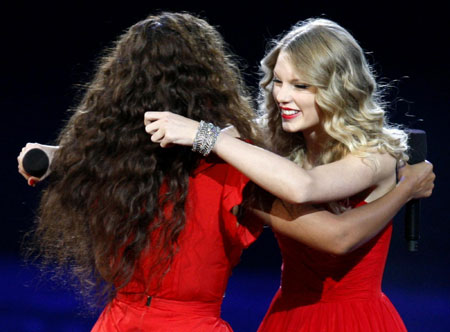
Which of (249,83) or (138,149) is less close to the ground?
(138,149)

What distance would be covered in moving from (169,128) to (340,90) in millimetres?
712

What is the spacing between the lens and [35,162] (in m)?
1.58

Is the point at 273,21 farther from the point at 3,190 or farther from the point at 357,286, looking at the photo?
the point at 357,286

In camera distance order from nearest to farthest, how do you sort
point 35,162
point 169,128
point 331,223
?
point 169,128 → point 35,162 → point 331,223

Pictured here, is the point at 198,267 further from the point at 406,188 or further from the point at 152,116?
the point at 406,188

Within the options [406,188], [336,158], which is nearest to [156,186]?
[336,158]

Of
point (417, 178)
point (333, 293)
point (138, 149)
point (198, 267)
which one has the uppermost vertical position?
point (138, 149)

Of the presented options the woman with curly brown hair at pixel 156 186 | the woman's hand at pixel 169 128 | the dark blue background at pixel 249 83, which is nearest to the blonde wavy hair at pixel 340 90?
the woman with curly brown hair at pixel 156 186

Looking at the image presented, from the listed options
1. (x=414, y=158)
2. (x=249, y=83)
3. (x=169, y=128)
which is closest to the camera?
(x=169, y=128)

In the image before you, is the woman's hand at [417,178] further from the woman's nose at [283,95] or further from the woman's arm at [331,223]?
the woman's nose at [283,95]

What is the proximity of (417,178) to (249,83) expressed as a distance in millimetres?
2557

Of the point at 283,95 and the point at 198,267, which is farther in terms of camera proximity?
the point at 283,95

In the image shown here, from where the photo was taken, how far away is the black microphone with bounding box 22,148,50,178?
1.58 m

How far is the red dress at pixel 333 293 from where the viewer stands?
79.3 inches
